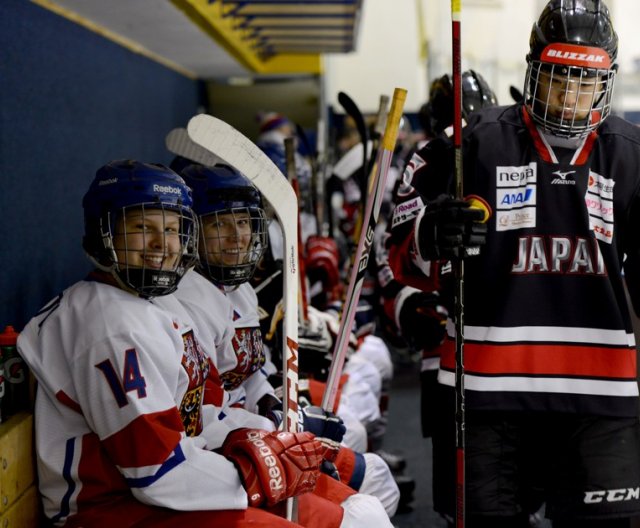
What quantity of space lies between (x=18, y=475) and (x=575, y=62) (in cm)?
136

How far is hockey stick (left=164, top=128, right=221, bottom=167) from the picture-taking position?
9.02ft

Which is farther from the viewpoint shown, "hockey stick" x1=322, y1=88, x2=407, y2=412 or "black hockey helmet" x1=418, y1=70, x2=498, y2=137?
"black hockey helmet" x1=418, y1=70, x2=498, y2=137

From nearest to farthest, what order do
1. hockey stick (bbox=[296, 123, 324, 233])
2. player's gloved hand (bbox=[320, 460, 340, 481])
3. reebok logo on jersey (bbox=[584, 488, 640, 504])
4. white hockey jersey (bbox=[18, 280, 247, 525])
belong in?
white hockey jersey (bbox=[18, 280, 247, 525]) < reebok logo on jersey (bbox=[584, 488, 640, 504]) < player's gloved hand (bbox=[320, 460, 340, 481]) < hockey stick (bbox=[296, 123, 324, 233])

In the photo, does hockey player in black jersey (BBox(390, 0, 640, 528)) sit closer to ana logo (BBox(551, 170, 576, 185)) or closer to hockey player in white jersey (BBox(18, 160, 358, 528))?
ana logo (BBox(551, 170, 576, 185))

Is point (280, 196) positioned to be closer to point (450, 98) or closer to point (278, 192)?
point (278, 192)

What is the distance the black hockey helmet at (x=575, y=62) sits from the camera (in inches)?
74.5

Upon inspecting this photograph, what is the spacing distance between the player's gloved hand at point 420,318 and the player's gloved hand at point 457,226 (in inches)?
39.2

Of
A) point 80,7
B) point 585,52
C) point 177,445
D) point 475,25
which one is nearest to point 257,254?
point 177,445

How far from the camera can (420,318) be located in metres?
2.96

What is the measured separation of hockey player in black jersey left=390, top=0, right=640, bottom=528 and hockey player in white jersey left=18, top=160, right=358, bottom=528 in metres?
0.41

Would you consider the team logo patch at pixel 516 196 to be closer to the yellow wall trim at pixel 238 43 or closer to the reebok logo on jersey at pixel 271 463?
the reebok logo on jersey at pixel 271 463

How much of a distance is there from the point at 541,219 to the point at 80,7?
80.1 inches

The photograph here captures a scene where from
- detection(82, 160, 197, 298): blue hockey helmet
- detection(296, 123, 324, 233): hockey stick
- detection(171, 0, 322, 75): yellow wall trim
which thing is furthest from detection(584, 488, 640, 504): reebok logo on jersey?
detection(296, 123, 324, 233): hockey stick

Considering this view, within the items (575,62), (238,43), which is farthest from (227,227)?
(238,43)
